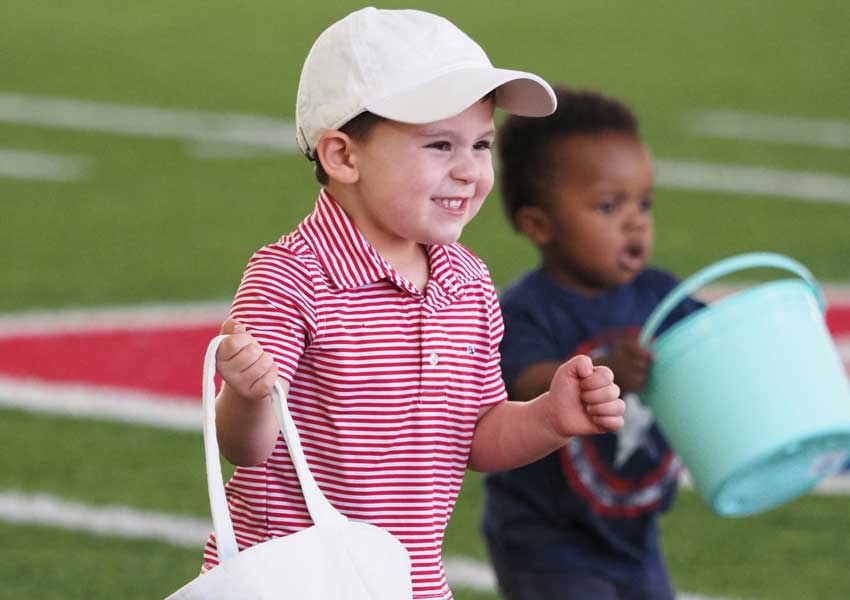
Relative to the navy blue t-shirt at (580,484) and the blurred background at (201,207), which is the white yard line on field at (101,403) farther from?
the navy blue t-shirt at (580,484)

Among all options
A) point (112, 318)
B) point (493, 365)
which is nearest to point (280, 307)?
point (493, 365)

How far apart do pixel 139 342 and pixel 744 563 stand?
2.29 m

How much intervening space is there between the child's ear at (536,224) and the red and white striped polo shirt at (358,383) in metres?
1.00

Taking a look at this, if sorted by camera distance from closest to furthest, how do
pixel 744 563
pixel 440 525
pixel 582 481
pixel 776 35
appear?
pixel 440 525
pixel 582 481
pixel 744 563
pixel 776 35

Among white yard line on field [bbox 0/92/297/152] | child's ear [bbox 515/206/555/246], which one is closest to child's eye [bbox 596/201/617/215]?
child's ear [bbox 515/206/555/246]

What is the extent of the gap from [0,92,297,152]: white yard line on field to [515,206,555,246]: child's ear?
5676 mm

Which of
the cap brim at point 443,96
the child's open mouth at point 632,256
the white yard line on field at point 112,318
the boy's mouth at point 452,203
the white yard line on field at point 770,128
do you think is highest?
the white yard line on field at point 770,128

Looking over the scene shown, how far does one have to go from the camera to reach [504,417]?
2525mm

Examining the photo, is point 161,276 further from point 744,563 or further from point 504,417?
point 504,417

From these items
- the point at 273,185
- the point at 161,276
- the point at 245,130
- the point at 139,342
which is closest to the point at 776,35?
the point at 245,130

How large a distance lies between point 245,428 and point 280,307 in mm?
169

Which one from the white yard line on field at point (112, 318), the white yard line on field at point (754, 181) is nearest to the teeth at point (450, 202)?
the white yard line on field at point (112, 318)

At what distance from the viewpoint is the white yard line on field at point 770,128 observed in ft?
30.9

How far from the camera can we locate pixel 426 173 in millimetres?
2389
